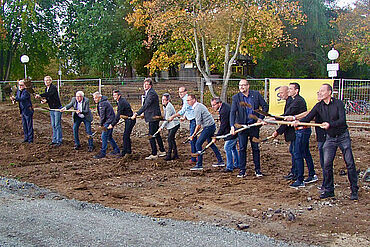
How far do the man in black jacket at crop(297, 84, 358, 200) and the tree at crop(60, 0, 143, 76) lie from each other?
22.1m

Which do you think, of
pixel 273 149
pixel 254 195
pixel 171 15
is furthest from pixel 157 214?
pixel 171 15

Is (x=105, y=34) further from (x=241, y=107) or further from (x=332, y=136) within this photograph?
(x=332, y=136)

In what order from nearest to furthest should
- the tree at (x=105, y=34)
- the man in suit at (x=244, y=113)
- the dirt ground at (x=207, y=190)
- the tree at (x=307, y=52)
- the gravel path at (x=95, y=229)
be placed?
the gravel path at (x=95, y=229)
the dirt ground at (x=207, y=190)
the man in suit at (x=244, y=113)
the tree at (x=105, y=34)
the tree at (x=307, y=52)

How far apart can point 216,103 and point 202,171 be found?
1.53 metres

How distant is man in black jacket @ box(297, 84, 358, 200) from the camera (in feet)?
22.4

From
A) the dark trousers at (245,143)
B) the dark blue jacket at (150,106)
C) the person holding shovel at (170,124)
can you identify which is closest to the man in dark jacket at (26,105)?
the dark blue jacket at (150,106)

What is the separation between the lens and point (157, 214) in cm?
631

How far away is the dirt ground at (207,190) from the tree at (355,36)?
1434 centimetres

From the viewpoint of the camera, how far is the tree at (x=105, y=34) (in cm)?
2823

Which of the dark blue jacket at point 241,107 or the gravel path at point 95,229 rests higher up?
the dark blue jacket at point 241,107

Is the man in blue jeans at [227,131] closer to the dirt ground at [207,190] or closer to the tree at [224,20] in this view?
the dirt ground at [207,190]

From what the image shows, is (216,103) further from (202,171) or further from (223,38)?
(223,38)

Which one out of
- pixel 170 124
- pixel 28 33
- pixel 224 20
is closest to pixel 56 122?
pixel 170 124

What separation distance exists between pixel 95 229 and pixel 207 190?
2.73 meters
